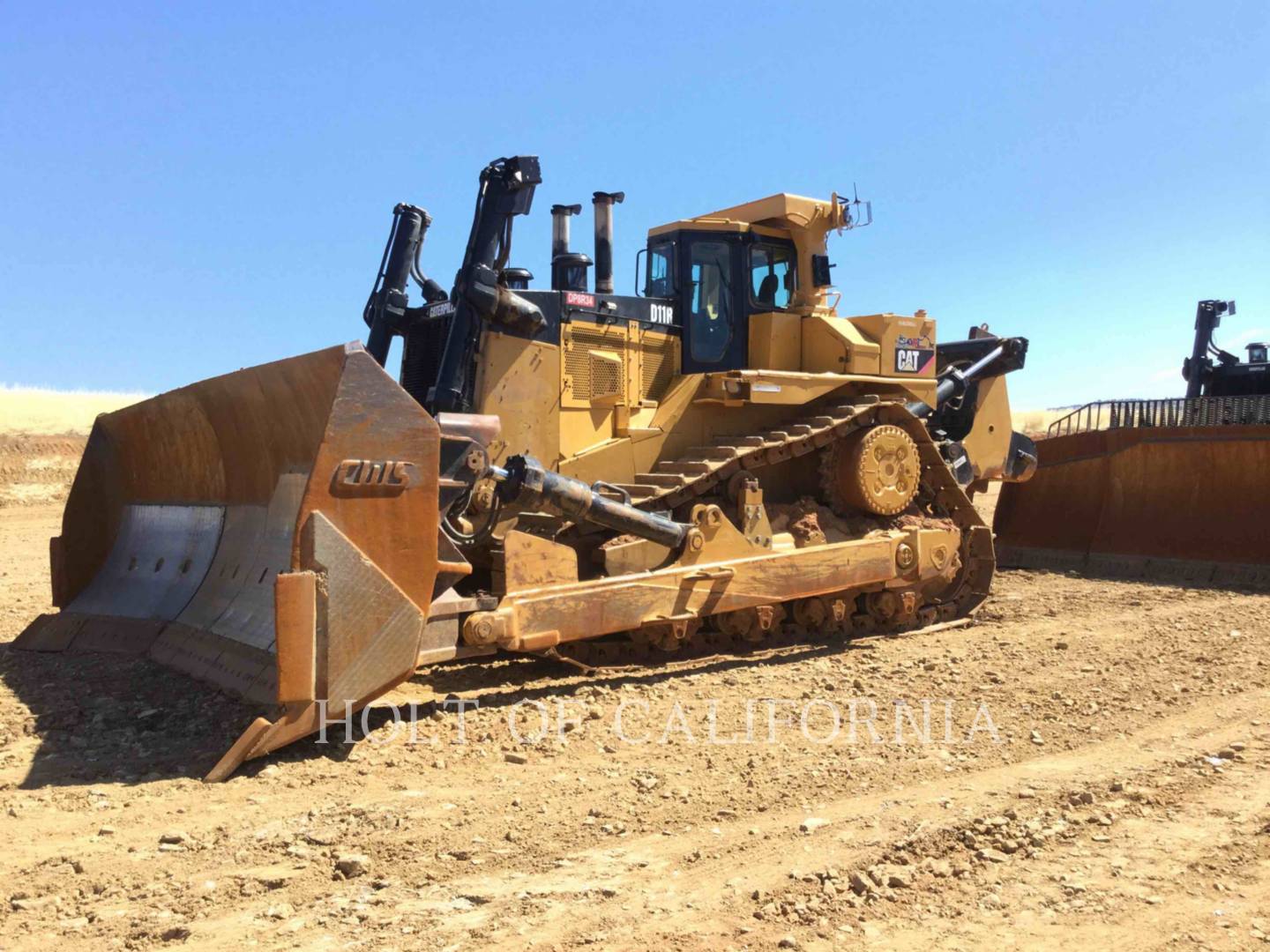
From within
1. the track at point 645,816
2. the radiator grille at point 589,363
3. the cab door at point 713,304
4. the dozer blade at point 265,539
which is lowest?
the track at point 645,816

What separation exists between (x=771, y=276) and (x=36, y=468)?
73.5 ft

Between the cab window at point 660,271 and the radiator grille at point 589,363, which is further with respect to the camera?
the cab window at point 660,271

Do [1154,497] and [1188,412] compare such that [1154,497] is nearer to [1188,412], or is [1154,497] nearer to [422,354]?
[1188,412]

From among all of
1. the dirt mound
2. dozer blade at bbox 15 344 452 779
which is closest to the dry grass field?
the dirt mound

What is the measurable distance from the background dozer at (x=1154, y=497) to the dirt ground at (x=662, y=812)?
4598 mm

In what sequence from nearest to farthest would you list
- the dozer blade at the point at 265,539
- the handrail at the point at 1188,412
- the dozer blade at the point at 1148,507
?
the dozer blade at the point at 265,539
the dozer blade at the point at 1148,507
the handrail at the point at 1188,412

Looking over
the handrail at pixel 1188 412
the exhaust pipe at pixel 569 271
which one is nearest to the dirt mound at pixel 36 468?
the exhaust pipe at pixel 569 271

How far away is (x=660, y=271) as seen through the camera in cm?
848

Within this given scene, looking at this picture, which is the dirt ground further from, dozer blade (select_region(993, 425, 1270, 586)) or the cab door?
dozer blade (select_region(993, 425, 1270, 586))

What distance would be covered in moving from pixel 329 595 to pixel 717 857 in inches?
81.3

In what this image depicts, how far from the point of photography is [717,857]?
12.5ft

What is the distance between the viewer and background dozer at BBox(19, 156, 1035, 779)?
492 centimetres

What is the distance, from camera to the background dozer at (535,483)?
492 centimetres

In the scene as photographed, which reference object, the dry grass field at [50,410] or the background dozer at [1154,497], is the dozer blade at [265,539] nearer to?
the background dozer at [1154,497]
